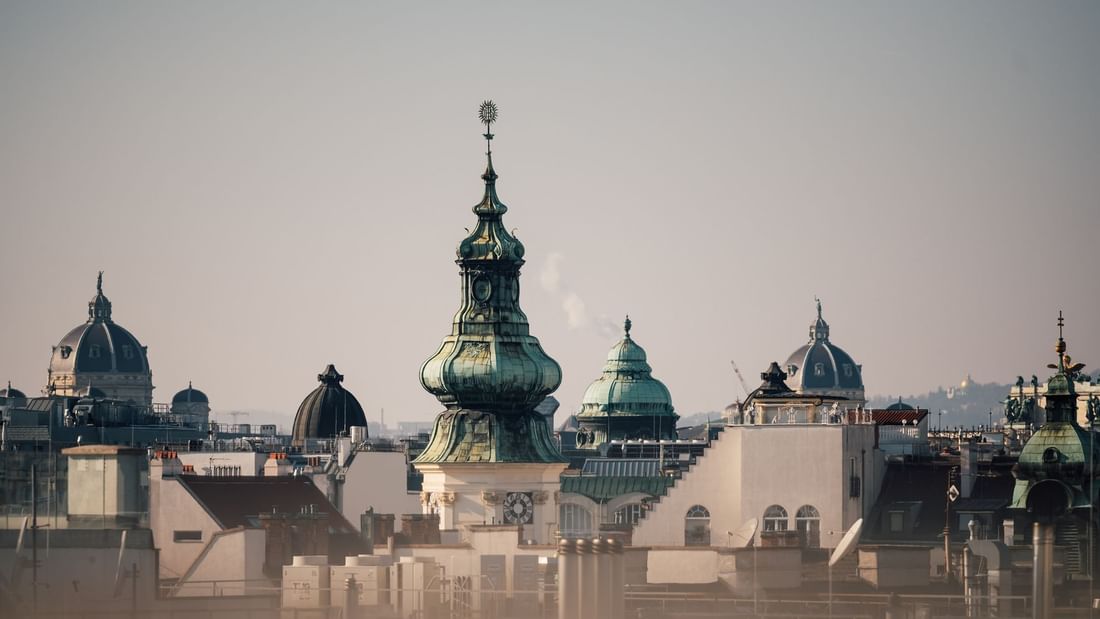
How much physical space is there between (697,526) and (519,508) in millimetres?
7158

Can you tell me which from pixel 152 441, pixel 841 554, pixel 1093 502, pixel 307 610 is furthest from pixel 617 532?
pixel 152 441

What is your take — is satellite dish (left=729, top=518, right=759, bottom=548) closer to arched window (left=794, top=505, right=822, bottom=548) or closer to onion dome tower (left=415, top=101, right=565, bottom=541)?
arched window (left=794, top=505, right=822, bottom=548)

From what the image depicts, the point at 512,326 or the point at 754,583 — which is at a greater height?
the point at 512,326

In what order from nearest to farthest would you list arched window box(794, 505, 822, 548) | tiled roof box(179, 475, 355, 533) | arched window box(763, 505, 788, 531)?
1. tiled roof box(179, 475, 355, 533)
2. arched window box(794, 505, 822, 548)
3. arched window box(763, 505, 788, 531)

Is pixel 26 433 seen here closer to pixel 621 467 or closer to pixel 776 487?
pixel 621 467

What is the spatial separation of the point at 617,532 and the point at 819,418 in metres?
9.23

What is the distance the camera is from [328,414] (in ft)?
647

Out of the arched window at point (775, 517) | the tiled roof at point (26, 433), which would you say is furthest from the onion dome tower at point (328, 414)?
the arched window at point (775, 517)

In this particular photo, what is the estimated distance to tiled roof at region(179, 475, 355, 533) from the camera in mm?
119375

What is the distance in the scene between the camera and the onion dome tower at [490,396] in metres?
126

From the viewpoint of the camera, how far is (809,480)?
125 metres

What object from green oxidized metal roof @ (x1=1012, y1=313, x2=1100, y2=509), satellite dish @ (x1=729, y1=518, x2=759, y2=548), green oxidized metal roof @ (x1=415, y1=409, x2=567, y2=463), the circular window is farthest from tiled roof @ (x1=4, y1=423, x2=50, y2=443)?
green oxidized metal roof @ (x1=1012, y1=313, x2=1100, y2=509)

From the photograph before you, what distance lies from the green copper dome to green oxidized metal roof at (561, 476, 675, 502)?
2188cm

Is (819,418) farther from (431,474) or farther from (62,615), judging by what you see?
(62,615)
